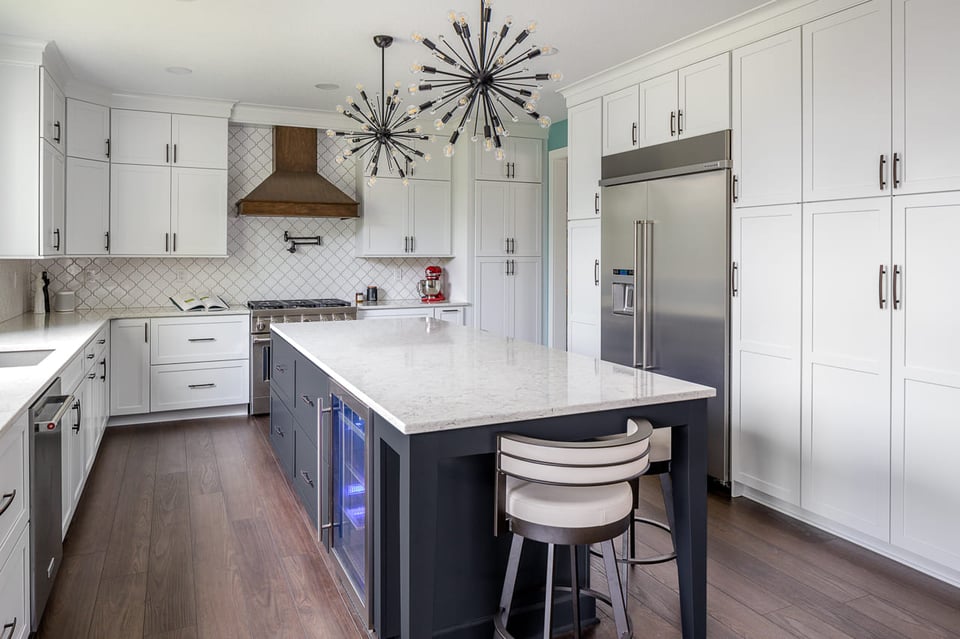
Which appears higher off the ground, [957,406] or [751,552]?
[957,406]

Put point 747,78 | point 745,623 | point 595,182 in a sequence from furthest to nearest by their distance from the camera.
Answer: point 595,182 → point 747,78 → point 745,623

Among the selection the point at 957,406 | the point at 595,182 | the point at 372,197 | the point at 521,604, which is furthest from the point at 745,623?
the point at 372,197

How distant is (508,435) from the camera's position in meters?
1.82

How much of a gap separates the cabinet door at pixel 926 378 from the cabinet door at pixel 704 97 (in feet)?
3.76

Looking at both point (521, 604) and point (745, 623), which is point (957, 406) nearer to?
point (745, 623)

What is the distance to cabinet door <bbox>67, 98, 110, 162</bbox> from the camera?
4617 mm

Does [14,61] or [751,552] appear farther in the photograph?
[14,61]

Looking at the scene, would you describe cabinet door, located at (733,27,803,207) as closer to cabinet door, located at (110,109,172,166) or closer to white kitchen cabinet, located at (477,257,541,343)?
white kitchen cabinet, located at (477,257,541,343)

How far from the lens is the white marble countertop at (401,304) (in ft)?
18.9

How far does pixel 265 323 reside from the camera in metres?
5.28

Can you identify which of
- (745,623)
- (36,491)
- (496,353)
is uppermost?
(496,353)

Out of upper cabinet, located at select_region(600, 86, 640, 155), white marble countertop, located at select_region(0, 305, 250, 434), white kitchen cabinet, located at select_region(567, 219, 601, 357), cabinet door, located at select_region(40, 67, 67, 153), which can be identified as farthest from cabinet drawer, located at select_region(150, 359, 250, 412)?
upper cabinet, located at select_region(600, 86, 640, 155)

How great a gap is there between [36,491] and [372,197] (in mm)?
4095

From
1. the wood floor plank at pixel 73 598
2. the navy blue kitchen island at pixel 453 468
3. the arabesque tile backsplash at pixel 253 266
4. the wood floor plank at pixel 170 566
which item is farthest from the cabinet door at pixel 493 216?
the wood floor plank at pixel 73 598
